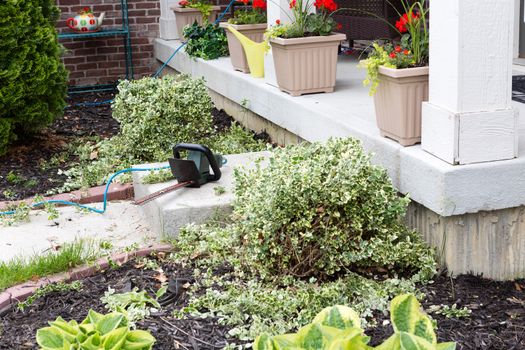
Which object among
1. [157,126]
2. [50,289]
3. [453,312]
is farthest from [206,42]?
[453,312]

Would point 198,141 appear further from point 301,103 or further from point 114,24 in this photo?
point 114,24

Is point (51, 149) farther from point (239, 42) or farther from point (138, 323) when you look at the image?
point (138, 323)

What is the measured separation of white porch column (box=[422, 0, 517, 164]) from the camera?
11.0 feet

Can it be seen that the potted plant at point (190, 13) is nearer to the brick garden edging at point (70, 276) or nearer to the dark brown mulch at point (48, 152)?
the dark brown mulch at point (48, 152)

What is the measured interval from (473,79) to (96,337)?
1935mm

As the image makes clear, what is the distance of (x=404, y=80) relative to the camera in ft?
12.0

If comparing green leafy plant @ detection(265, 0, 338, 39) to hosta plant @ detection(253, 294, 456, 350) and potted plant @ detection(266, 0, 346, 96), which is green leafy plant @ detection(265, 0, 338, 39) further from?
hosta plant @ detection(253, 294, 456, 350)

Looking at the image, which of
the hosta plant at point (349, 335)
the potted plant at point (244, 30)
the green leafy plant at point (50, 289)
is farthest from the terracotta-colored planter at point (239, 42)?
the hosta plant at point (349, 335)

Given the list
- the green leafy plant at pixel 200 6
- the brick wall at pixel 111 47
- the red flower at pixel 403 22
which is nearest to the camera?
the red flower at pixel 403 22

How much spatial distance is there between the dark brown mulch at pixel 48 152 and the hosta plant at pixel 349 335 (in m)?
3.57

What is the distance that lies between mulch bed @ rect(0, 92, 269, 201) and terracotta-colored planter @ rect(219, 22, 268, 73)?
0.48 meters

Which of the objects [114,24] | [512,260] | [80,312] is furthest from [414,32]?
[114,24]

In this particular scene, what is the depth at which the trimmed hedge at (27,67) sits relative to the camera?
580 cm

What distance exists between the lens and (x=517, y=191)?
347 cm
